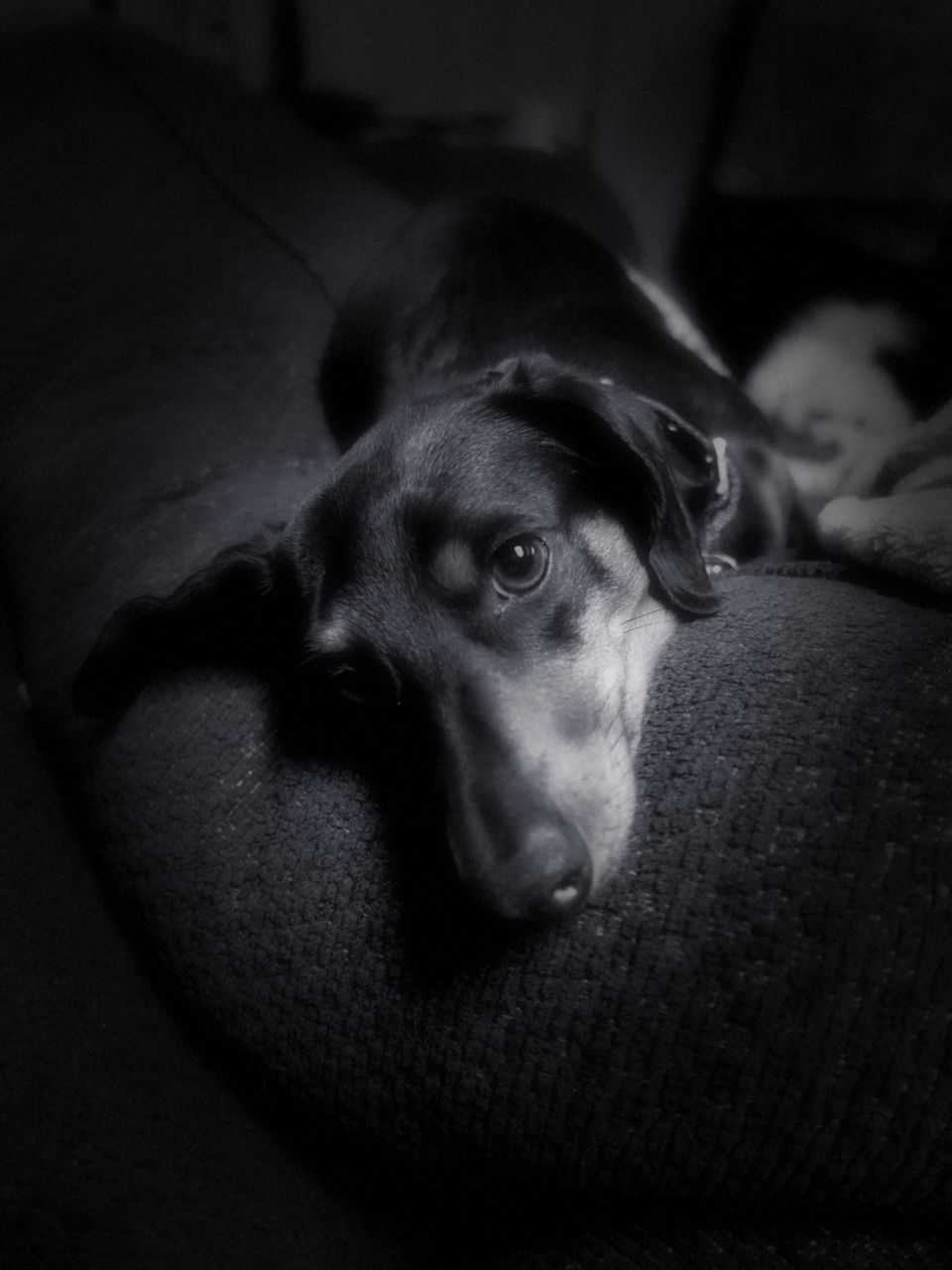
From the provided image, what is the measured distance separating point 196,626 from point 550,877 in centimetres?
64

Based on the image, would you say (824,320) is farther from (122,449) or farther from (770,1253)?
(770,1253)

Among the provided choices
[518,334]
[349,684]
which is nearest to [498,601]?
[349,684]

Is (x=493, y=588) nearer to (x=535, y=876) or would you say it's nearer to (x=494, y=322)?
(x=535, y=876)

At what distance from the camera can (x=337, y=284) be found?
2.20 m

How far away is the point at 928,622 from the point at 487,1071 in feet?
1.97

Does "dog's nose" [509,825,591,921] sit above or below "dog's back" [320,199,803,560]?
above

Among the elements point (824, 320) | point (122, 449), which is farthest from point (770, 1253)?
point (824, 320)

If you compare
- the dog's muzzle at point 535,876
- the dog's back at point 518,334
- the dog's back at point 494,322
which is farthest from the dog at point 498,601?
the dog's back at point 494,322

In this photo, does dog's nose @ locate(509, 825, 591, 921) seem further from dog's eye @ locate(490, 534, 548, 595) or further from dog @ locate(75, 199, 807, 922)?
dog's eye @ locate(490, 534, 548, 595)

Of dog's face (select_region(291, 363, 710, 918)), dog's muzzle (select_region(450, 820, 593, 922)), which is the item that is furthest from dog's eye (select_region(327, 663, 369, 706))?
dog's muzzle (select_region(450, 820, 593, 922))

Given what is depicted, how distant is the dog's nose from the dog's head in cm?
6

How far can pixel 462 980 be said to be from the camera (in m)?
0.87

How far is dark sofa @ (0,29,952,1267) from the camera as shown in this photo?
29.4 inches

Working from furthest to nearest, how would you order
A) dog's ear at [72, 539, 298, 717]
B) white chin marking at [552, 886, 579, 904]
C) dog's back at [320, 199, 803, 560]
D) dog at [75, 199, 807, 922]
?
dog's back at [320, 199, 803, 560], dog's ear at [72, 539, 298, 717], dog at [75, 199, 807, 922], white chin marking at [552, 886, 579, 904]
